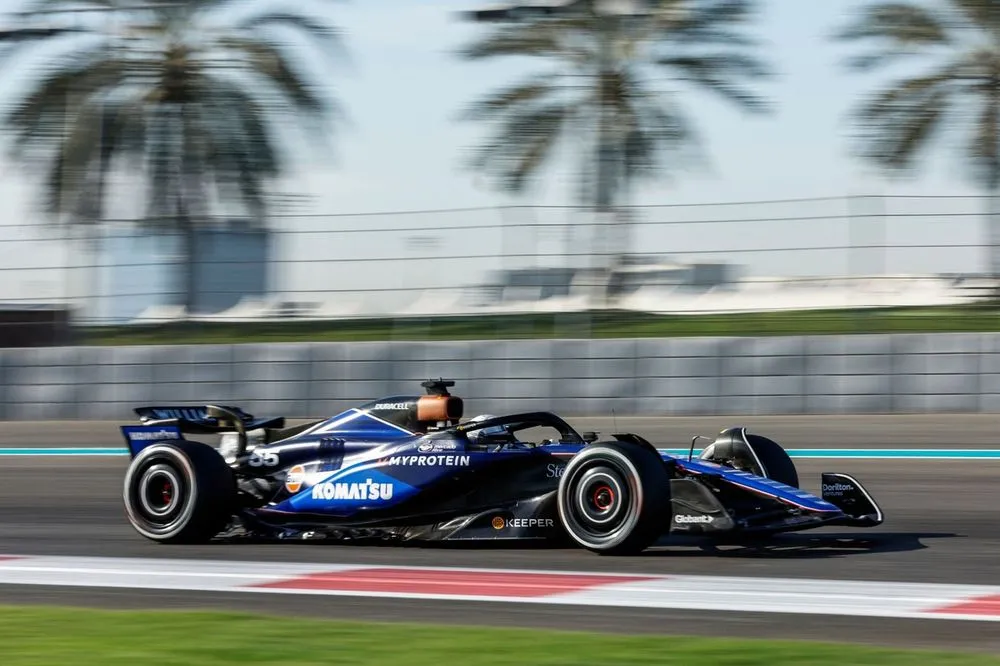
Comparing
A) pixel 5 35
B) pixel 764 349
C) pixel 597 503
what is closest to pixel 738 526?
pixel 597 503

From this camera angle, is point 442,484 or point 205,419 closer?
point 442,484

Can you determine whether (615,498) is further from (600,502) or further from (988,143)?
(988,143)

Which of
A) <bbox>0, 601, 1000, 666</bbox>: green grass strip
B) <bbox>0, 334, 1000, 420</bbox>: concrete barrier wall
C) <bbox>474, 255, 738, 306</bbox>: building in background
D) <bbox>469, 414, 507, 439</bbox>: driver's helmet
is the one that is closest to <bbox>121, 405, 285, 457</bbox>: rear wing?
<bbox>469, 414, 507, 439</bbox>: driver's helmet

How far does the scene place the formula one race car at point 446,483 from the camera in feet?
22.0

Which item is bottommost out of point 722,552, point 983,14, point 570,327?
point 722,552

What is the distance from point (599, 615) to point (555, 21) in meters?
15.0

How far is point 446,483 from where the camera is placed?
23.8ft

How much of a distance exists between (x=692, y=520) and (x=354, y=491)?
1.75 m

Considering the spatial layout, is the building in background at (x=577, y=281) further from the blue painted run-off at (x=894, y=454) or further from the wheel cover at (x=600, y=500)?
the wheel cover at (x=600, y=500)

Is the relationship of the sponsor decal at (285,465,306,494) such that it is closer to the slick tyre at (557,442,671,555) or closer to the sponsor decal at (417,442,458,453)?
the sponsor decal at (417,442,458,453)

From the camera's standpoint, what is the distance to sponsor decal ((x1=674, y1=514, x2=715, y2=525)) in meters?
6.68

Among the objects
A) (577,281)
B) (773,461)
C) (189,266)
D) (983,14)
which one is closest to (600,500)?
(773,461)

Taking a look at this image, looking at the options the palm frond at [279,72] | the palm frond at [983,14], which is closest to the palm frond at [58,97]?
the palm frond at [279,72]

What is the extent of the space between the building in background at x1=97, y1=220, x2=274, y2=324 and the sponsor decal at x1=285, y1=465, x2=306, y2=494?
7.83m
